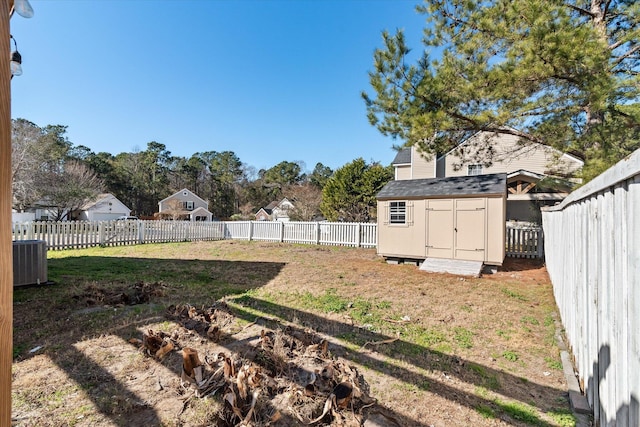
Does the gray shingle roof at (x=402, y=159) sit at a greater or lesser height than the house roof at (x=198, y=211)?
greater

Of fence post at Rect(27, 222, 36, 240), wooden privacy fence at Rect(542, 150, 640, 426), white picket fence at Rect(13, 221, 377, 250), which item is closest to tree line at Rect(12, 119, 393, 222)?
fence post at Rect(27, 222, 36, 240)

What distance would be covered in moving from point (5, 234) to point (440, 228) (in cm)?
900

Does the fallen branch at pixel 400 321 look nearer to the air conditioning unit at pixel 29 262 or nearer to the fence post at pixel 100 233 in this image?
the air conditioning unit at pixel 29 262

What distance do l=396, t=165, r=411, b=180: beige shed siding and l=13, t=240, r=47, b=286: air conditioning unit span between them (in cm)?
1810

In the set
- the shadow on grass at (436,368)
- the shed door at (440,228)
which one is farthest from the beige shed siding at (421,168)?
the shadow on grass at (436,368)

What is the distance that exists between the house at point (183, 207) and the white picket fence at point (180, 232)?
17698 millimetres

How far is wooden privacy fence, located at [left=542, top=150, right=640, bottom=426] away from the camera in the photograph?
1336mm

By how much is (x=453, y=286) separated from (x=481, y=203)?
9.31 feet

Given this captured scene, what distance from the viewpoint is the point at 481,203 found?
26.6 ft

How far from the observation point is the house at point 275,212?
34.8 meters

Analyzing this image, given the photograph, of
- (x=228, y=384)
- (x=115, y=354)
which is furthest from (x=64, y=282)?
(x=228, y=384)

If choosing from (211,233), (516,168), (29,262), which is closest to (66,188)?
(211,233)

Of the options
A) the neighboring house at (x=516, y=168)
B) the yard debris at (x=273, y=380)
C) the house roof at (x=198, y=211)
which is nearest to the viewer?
the yard debris at (x=273, y=380)

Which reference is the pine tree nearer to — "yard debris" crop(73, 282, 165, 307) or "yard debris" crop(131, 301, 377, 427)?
"yard debris" crop(131, 301, 377, 427)
